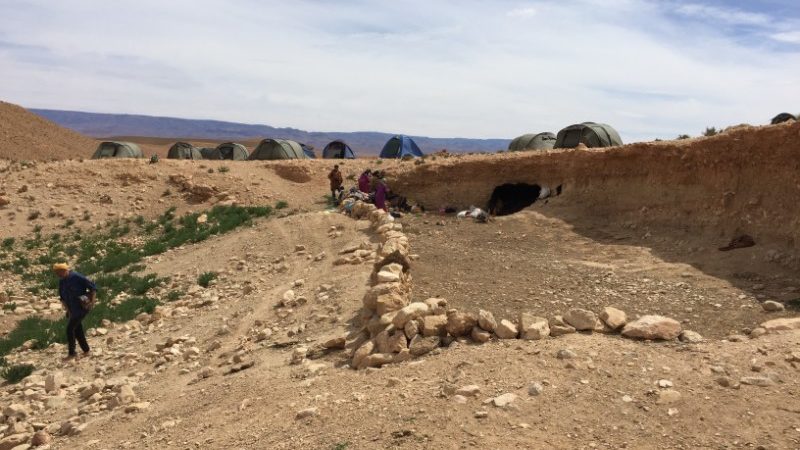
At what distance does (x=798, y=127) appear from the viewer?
9367mm

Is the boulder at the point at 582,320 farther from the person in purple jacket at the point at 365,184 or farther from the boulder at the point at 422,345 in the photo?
the person in purple jacket at the point at 365,184

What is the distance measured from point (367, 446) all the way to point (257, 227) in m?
11.3

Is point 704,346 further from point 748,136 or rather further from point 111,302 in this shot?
point 111,302

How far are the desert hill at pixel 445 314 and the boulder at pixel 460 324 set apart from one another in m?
0.02

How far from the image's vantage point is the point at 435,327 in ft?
20.1

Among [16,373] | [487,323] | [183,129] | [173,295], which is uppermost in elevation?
[183,129]

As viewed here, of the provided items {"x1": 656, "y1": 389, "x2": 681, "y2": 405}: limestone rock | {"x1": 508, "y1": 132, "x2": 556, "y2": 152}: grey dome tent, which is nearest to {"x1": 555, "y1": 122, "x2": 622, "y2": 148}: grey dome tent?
{"x1": 508, "y1": 132, "x2": 556, "y2": 152}: grey dome tent

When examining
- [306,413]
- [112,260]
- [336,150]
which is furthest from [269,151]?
[306,413]

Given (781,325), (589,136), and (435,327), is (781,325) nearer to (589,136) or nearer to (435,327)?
(435,327)

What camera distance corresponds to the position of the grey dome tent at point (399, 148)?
23719 millimetres

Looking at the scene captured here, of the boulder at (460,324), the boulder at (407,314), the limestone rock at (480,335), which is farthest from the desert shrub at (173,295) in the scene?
the limestone rock at (480,335)

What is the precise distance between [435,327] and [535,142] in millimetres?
15991

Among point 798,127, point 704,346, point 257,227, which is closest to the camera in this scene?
point 704,346

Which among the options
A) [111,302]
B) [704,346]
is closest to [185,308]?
[111,302]
